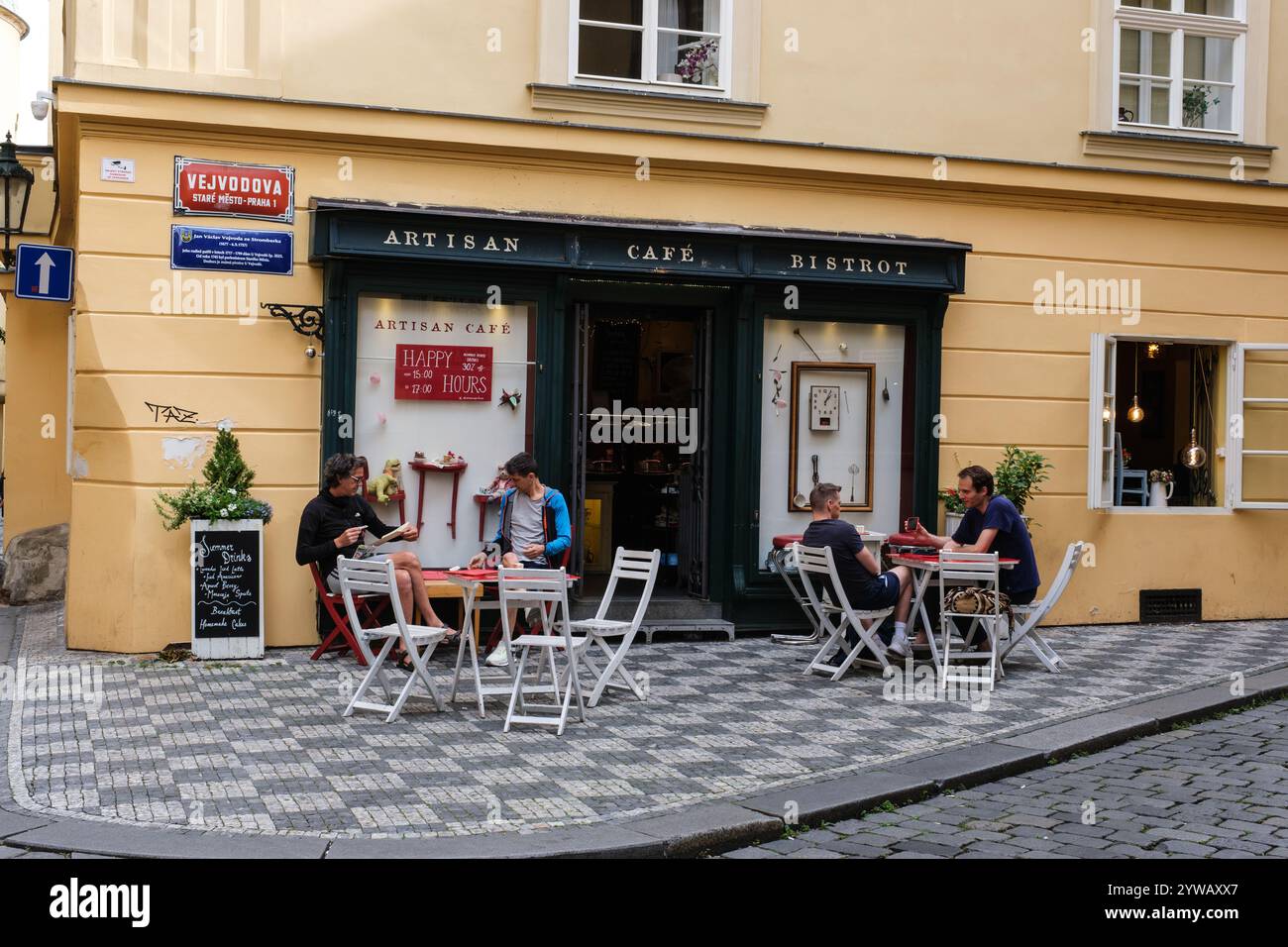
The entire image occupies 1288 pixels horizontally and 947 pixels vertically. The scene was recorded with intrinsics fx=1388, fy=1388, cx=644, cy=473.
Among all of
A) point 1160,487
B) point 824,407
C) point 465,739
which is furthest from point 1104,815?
point 1160,487

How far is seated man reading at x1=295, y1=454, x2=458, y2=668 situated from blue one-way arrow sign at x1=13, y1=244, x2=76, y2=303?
328cm

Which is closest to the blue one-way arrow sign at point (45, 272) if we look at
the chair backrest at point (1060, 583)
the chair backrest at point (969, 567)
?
the chair backrest at point (969, 567)

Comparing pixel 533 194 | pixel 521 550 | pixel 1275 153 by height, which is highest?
pixel 1275 153

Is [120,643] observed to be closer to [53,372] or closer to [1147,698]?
[53,372]

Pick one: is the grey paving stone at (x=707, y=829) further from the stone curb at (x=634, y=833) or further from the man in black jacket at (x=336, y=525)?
the man in black jacket at (x=336, y=525)

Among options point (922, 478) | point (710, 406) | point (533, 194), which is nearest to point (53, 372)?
point (533, 194)

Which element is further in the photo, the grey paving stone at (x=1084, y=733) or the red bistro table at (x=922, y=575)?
the red bistro table at (x=922, y=575)

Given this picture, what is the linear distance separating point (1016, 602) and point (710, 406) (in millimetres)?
3205

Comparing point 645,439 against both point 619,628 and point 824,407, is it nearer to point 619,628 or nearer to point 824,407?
point 824,407

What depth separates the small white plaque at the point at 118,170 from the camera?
10.3 meters

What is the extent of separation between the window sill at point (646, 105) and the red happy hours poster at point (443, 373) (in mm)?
2104

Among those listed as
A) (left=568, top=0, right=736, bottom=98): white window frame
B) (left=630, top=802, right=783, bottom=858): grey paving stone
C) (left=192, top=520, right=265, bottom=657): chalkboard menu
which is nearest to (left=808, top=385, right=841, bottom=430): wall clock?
(left=568, top=0, right=736, bottom=98): white window frame

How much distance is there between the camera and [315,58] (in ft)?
35.3

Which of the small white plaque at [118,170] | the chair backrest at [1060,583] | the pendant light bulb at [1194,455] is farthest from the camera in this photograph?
the pendant light bulb at [1194,455]
